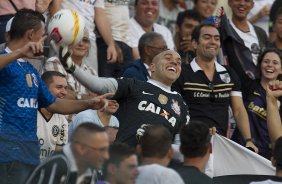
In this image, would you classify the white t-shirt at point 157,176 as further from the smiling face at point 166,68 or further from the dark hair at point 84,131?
the smiling face at point 166,68

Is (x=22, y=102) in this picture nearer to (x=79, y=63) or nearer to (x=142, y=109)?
(x=142, y=109)

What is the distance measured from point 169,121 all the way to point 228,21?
339cm

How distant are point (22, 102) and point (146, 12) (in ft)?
15.9

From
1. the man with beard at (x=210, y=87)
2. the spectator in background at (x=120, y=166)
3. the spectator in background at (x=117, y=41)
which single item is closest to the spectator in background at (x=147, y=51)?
the man with beard at (x=210, y=87)

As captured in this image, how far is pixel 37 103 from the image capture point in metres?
9.11

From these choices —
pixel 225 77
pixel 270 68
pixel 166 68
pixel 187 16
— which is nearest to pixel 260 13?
pixel 187 16

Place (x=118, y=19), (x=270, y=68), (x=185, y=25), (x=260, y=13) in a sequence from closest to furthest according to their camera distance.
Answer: (x=270, y=68) → (x=118, y=19) → (x=185, y=25) → (x=260, y=13)

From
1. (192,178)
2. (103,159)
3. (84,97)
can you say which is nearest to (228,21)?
(84,97)

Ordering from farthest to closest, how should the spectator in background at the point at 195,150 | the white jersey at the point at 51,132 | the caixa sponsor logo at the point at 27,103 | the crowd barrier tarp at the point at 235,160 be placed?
the crowd barrier tarp at the point at 235,160
the white jersey at the point at 51,132
the caixa sponsor logo at the point at 27,103
the spectator in background at the point at 195,150

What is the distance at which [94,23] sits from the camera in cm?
1270

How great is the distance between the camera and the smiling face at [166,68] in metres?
10.4

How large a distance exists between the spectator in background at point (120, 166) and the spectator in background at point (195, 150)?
579 millimetres

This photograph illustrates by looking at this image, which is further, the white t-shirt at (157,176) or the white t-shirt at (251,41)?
the white t-shirt at (251,41)

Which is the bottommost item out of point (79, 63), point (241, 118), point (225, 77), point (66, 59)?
point (241, 118)
